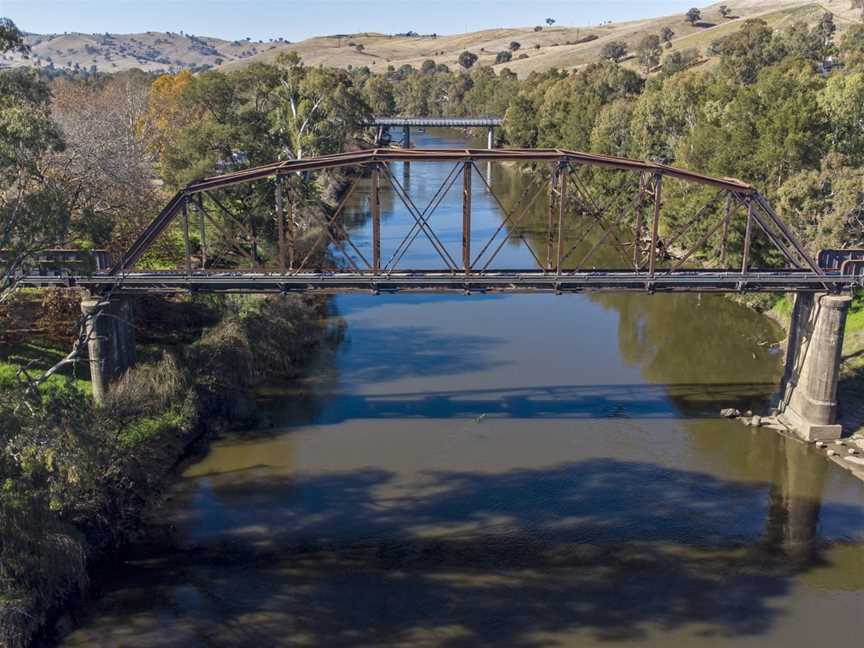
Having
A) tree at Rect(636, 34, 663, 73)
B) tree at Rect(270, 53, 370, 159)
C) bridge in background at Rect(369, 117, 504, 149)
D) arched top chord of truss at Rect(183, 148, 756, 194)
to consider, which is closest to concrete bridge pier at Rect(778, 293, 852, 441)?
arched top chord of truss at Rect(183, 148, 756, 194)

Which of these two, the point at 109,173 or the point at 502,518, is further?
the point at 109,173

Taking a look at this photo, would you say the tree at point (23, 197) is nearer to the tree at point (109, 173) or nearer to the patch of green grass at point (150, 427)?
the patch of green grass at point (150, 427)

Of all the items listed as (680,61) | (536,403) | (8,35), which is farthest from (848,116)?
(680,61)

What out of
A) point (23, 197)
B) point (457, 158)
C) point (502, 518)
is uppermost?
point (457, 158)

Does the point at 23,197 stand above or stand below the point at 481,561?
above

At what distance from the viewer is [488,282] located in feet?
96.3

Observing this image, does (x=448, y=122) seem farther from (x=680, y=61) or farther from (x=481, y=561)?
(x=481, y=561)

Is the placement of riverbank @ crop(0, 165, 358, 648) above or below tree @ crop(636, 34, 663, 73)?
below

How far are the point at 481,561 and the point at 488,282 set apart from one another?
10.6m

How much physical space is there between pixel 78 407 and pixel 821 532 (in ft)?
72.2

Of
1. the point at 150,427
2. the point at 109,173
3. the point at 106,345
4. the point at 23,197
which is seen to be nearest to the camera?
the point at 23,197

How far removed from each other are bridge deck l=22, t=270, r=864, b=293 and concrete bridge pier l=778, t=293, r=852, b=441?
0.92m

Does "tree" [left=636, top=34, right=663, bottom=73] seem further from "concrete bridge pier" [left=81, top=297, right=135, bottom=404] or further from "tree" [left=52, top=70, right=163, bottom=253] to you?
"concrete bridge pier" [left=81, top=297, right=135, bottom=404]

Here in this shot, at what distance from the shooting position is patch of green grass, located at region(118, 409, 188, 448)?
26587 millimetres
